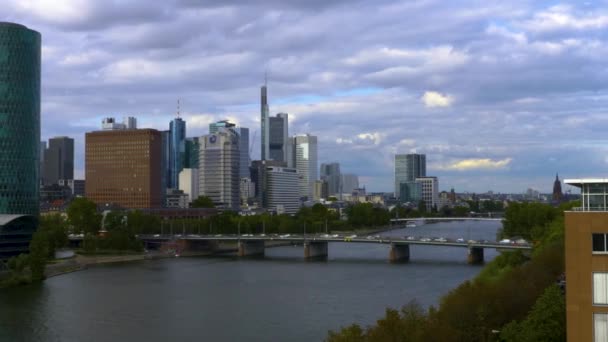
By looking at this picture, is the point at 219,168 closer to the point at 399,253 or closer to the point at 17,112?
the point at 17,112

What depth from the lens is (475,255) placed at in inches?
3177

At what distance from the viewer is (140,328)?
4219 centimetres

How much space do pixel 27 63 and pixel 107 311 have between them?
48.4 meters

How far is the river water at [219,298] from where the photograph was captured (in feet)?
134

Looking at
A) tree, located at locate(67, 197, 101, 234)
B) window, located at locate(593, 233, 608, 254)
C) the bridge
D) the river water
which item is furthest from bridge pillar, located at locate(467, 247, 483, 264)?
window, located at locate(593, 233, 608, 254)

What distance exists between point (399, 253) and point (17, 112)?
4694 cm

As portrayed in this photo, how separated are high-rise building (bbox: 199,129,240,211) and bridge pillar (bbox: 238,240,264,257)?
278 ft

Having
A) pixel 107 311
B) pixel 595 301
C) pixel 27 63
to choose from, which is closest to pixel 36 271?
pixel 107 311

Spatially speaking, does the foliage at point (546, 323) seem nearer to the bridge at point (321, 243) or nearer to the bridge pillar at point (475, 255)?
the bridge at point (321, 243)

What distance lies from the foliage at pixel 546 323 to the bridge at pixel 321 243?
1949 inches

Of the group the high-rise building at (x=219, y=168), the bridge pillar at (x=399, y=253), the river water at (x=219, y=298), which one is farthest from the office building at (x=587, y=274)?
the high-rise building at (x=219, y=168)

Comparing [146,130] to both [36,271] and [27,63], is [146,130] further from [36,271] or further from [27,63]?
[36,271]

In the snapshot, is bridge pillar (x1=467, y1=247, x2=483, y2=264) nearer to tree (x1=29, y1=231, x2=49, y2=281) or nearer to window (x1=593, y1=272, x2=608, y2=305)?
tree (x1=29, y1=231, x2=49, y2=281)

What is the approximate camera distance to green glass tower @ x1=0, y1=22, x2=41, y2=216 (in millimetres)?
84938
